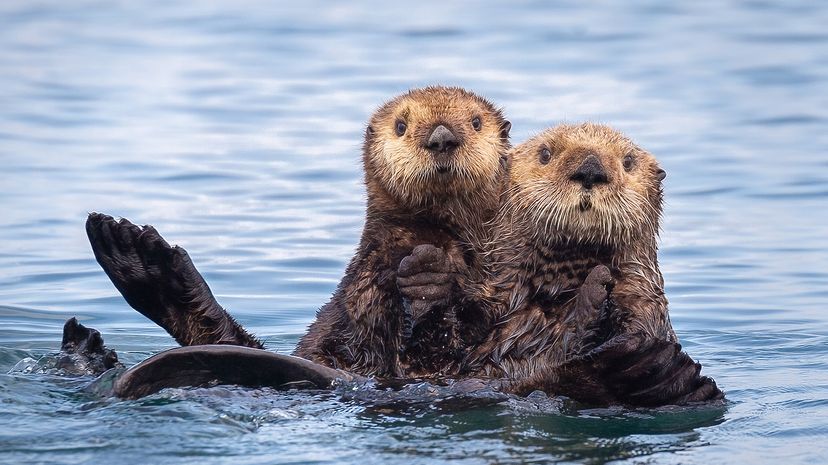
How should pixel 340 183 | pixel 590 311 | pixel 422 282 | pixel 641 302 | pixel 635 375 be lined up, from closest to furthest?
pixel 635 375, pixel 590 311, pixel 641 302, pixel 422 282, pixel 340 183

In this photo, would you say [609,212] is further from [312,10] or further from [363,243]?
[312,10]

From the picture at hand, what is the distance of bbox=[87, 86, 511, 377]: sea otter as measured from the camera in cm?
667

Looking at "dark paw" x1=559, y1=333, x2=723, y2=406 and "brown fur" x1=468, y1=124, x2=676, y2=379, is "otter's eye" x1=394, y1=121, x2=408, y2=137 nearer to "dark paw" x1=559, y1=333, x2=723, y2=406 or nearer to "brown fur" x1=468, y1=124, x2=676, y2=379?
"brown fur" x1=468, y1=124, x2=676, y2=379

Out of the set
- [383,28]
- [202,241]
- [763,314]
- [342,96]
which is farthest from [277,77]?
[763,314]

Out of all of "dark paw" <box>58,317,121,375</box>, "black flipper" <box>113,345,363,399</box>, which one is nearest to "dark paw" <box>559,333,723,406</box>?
"black flipper" <box>113,345,363,399</box>

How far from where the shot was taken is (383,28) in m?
19.9

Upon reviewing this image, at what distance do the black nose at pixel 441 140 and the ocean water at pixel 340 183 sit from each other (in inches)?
55.8

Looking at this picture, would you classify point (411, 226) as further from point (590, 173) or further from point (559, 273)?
point (590, 173)

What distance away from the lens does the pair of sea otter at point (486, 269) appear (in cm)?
616

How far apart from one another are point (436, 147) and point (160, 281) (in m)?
1.51

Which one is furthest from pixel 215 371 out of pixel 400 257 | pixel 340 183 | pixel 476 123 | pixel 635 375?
pixel 340 183

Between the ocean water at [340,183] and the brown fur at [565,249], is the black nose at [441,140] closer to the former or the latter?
the brown fur at [565,249]

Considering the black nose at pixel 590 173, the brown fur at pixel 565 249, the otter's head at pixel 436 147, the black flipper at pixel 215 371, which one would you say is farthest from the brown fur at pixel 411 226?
the black nose at pixel 590 173

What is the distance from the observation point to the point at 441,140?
694cm
